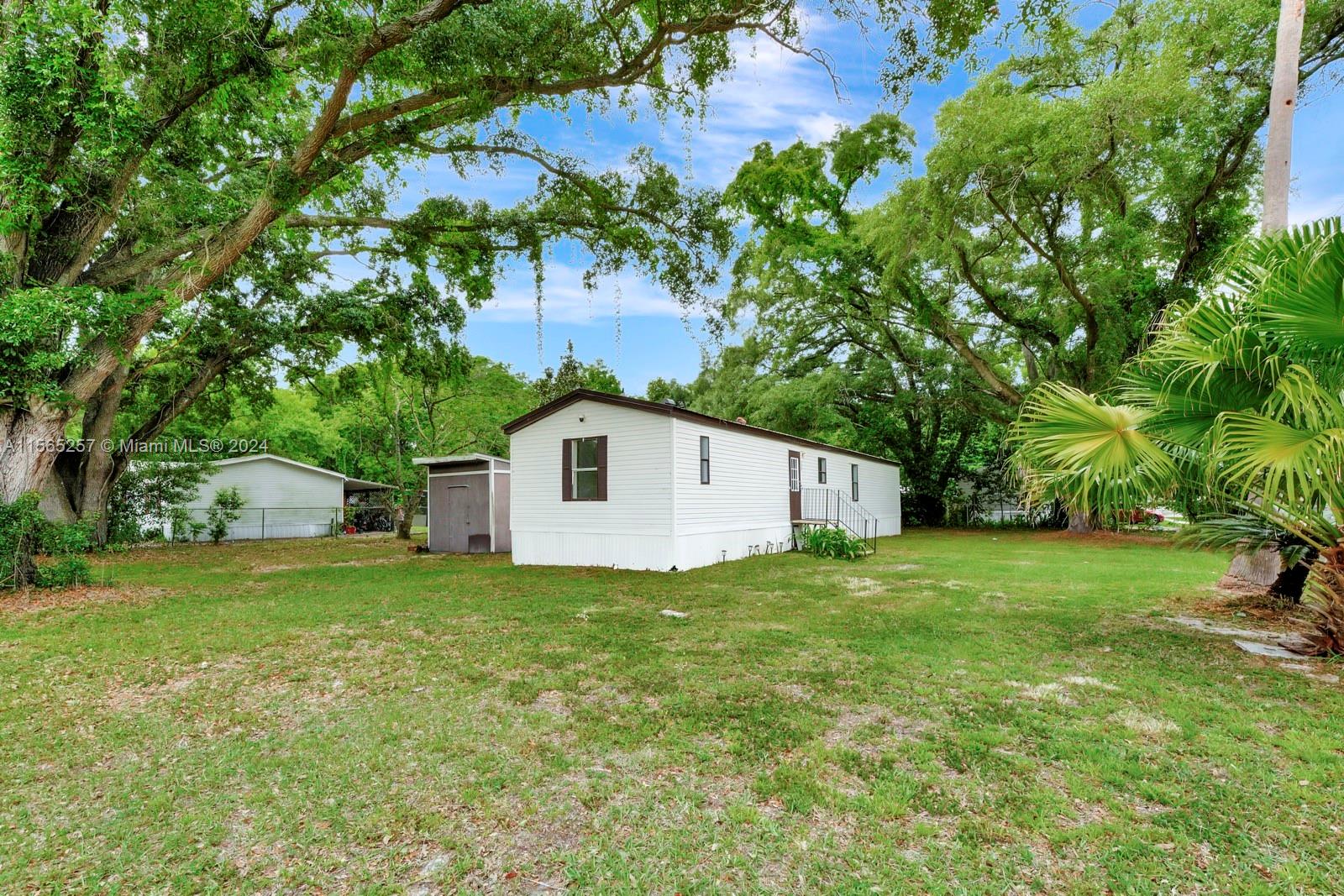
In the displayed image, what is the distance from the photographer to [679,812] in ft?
8.93

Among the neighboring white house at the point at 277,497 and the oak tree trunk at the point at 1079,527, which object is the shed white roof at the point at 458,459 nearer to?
the neighboring white house at the point at 277,497

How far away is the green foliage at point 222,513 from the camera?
19.0 metres

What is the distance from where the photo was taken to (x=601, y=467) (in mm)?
11047

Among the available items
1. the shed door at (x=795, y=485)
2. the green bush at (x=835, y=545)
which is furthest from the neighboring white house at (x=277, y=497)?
the green bush at (x=835, y=545)

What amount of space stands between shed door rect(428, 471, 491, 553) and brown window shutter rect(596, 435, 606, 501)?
4.97 metres

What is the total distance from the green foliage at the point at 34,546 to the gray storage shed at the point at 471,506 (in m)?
6.65

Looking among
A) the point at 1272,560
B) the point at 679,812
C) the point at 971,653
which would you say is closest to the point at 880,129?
the point at 1272,560

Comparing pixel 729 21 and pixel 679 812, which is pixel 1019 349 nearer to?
pixel 729 21

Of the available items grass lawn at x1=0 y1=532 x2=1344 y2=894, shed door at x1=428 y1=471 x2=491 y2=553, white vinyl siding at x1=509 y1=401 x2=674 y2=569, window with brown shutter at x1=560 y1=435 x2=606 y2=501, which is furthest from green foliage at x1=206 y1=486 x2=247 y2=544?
window with brown shutter at x1=560 y1=435 x2=606 y2=501

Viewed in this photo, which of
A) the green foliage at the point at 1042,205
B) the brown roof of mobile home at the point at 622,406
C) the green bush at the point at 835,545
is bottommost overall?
the green bush at the point at 835,545

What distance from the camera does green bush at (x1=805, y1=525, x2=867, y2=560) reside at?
12408 millimetres

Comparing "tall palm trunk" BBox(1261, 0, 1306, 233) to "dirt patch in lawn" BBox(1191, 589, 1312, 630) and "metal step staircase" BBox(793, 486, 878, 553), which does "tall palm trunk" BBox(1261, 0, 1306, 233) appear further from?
"metal step staircase" BBox(793, 486, 878, 553)

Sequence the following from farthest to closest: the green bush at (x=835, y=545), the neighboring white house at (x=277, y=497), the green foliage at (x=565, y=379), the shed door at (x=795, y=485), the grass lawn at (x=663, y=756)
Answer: the green foliage at (x=565, y=379) < the neighboring white house at (x=277, y=497) < the shed door at (x=795, y=485) < the green bush at (x=835, y=545) < the grass lawn at (x=663, y=756)

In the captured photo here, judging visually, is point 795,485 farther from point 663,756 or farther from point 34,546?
point 34,546
